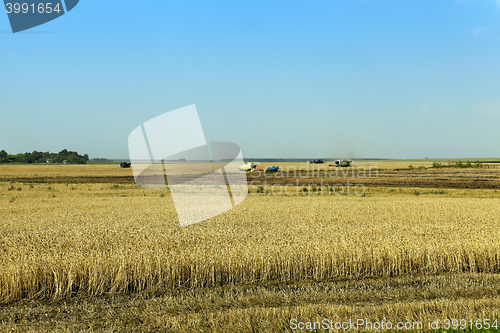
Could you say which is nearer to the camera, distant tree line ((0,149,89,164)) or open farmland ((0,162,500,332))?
open farmland ((0,162,500,332))

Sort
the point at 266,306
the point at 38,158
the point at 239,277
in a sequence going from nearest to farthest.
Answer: the point at 266,306
the point at 239,277
the point at 38,158

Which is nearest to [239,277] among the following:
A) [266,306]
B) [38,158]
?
[266,306]

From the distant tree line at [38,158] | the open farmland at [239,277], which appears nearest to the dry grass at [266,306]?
the open farmland at [239,277]

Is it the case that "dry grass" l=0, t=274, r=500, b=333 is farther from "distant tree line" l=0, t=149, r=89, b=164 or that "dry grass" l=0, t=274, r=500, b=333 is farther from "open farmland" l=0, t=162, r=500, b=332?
"distant tree line" l=0, t=149, r=89, b=164

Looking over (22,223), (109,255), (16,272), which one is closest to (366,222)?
(109,255)

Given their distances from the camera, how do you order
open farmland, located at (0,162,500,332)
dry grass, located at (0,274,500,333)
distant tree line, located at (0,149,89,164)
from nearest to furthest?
dry grass, located at (0,274,500,333) → open farmland, located at (0,162,500,332) → distant tree line, located at (0,149,89,164)

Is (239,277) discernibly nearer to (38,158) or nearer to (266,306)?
(266,306)

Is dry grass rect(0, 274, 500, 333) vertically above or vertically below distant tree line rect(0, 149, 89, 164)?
below

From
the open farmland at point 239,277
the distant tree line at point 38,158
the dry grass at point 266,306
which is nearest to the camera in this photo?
the dry grass at point 266,306

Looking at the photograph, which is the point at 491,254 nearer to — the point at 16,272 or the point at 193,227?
the point at 193,227

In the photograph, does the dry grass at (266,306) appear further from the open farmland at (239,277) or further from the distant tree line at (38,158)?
the distant tree line at (38,158)

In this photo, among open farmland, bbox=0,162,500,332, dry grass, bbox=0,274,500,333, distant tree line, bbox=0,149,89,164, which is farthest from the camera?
distant tree line, bbox=0,149,89,164

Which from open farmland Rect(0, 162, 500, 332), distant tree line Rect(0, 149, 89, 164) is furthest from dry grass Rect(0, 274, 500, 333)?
distant tree line Rect(0, 149, 89, 164)

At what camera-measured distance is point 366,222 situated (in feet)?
54.3
